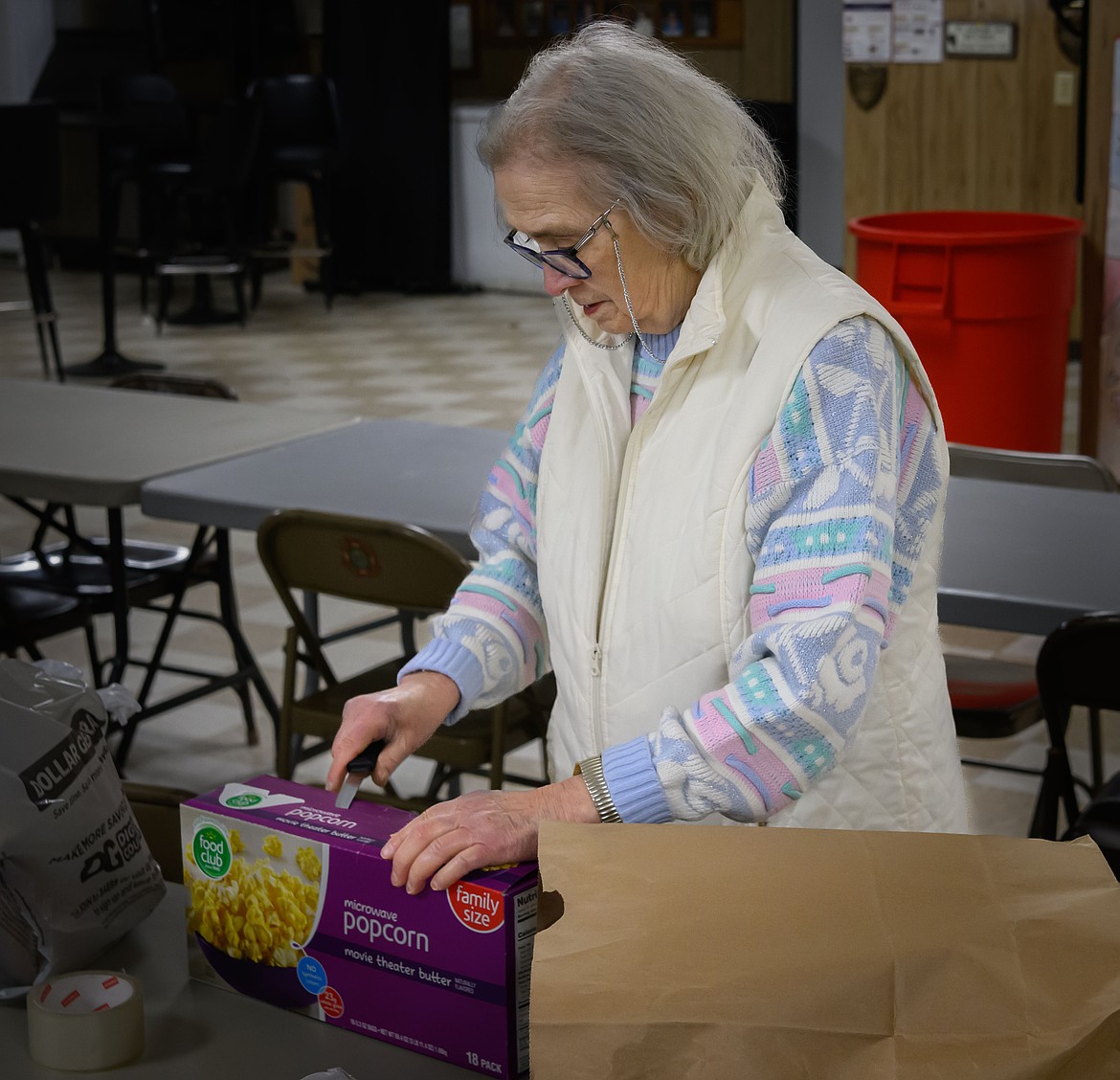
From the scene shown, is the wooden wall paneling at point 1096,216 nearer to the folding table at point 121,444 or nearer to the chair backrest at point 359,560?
the folding table at point 121,444

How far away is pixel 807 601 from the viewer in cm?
136

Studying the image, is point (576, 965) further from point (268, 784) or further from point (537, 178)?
point (537, 178)

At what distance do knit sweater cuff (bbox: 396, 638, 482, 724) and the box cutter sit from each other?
0.37ft

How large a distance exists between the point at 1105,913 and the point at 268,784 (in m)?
0.75

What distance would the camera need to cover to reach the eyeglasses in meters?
1.46

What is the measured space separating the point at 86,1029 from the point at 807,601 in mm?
708

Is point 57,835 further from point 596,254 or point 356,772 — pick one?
point 596,254

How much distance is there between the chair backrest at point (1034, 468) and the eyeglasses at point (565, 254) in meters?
2.05

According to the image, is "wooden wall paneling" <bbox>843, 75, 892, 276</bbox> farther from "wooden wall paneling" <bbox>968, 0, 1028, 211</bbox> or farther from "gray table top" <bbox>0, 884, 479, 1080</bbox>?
"gray table top" <bbox>0, 884, 479, 1080</bbox>

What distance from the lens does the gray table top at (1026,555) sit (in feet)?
8.30

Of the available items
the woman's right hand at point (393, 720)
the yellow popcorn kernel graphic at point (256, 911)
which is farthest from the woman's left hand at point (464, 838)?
the woman's right hand at point (393, 720)

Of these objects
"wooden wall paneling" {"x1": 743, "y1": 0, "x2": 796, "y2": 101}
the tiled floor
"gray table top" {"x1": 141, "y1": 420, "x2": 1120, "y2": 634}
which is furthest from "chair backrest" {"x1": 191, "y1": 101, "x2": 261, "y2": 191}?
"gray table top" {"x1": 141, "y1": 420, "x2": 1120, "y2": 634}

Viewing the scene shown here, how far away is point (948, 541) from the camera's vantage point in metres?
2.83

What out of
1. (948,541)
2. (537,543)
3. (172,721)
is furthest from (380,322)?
(537,543)
